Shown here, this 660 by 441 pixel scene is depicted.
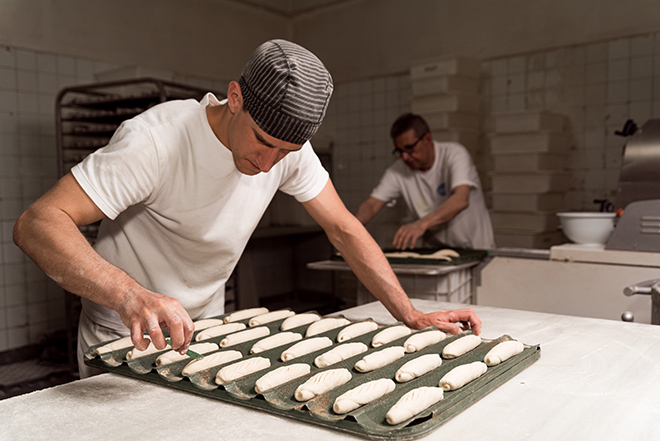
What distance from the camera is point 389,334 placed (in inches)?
54.2

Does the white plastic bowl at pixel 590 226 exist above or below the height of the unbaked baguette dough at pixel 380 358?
above

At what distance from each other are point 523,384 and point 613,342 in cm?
42

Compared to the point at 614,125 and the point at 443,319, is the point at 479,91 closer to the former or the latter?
the point at 614,125

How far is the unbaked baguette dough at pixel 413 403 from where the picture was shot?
2.86 ft

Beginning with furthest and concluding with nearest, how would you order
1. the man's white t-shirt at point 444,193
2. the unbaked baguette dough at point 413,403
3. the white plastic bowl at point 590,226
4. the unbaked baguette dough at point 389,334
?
the man's white t-shirt at point 444,193 → the white plastic bowl at point 590,226 → the unbaked baguette dough at point 389,334 → the unbaked baguette dough at point 413,403

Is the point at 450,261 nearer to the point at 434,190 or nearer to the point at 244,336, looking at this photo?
the point at 434,190

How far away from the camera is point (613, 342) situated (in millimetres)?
1363

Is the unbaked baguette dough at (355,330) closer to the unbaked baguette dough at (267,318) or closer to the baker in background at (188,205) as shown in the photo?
the baker in background at (188,205)

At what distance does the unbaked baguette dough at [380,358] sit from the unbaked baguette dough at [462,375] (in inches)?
6.0

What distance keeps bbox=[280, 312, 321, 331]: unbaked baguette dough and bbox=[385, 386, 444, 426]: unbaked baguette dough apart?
0.59 meters

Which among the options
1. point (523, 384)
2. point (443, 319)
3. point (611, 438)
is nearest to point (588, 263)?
point (443, 319)

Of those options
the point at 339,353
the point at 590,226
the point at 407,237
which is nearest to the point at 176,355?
the point at 339,353

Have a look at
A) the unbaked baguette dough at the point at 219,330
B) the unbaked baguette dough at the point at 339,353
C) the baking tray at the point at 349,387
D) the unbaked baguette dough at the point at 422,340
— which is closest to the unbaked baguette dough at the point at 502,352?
the baking tray at the point at 349,387

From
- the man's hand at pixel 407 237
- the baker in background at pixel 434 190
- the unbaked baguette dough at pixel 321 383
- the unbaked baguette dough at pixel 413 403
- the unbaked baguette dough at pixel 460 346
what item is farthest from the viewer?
the baker in background at pixel 434 190
